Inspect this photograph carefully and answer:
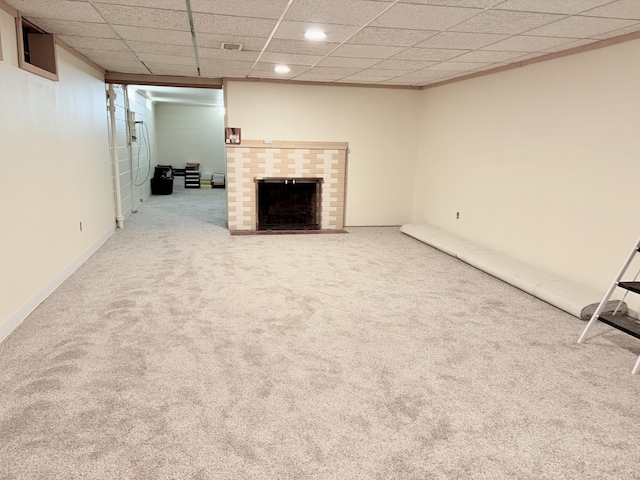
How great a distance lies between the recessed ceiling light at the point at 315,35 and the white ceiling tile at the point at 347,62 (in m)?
0.88

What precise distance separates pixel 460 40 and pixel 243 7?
1843 millimetres

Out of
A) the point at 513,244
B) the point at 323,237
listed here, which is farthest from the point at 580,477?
the point at 323,237

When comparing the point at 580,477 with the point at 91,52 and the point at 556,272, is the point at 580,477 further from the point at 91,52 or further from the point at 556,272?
the point at 91,52

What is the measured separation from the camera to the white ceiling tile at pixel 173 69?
5.38 metres

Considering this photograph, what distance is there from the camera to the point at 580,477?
1.80 meters

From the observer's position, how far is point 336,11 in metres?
2.99

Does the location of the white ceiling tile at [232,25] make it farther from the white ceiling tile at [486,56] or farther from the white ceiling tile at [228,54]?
the white ceiling tile at [486,56]

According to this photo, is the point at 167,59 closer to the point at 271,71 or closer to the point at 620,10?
the point at 271,71

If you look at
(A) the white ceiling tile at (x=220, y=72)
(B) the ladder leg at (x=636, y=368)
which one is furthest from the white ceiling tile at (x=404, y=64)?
(B) the ladder leg at (x=636, y=368)

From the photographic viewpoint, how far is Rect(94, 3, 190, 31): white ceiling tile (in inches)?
120

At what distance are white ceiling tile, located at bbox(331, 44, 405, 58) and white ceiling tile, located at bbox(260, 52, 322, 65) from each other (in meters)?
0.33

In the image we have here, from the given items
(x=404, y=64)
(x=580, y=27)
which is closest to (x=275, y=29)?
(x=404, y=64)

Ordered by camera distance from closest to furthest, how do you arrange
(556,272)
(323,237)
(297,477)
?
(297,477) → (556,272) → (323,237)

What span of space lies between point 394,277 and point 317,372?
6.83 feet
